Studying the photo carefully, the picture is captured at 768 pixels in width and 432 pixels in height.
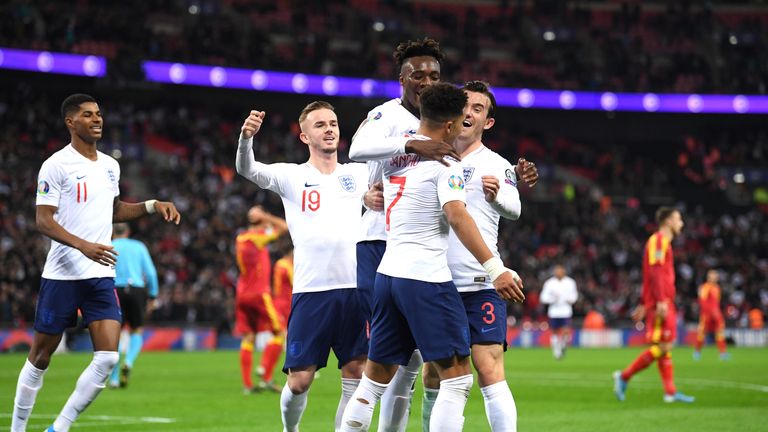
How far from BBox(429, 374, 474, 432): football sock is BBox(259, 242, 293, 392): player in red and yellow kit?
8496 millimetres

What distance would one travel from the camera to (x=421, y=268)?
23.2 feet

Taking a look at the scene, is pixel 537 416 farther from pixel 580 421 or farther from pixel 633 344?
pixel 633 344

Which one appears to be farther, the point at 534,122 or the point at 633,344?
the point at 534,122

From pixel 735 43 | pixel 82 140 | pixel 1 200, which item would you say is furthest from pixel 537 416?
pixel 735 43

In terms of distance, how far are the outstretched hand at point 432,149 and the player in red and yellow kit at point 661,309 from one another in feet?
28.0

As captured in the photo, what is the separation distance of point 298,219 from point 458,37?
42605 millimetres

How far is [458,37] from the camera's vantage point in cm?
5041

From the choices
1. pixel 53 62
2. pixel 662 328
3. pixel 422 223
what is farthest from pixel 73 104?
pixel 53 62

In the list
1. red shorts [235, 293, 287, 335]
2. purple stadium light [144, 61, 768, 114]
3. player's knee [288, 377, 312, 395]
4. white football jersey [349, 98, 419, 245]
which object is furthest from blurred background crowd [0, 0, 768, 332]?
white football jersey [349, 98, 419, 245]

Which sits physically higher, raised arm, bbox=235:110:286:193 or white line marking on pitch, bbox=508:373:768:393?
raised arm, bbox=235:110:286:193

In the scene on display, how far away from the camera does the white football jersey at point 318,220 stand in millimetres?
8609

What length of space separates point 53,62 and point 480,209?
32.5 m

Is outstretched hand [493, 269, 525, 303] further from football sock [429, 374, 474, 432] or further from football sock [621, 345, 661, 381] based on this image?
football sock [621, 345, 661, 381]

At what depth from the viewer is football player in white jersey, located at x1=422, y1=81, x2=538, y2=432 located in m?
7.54
